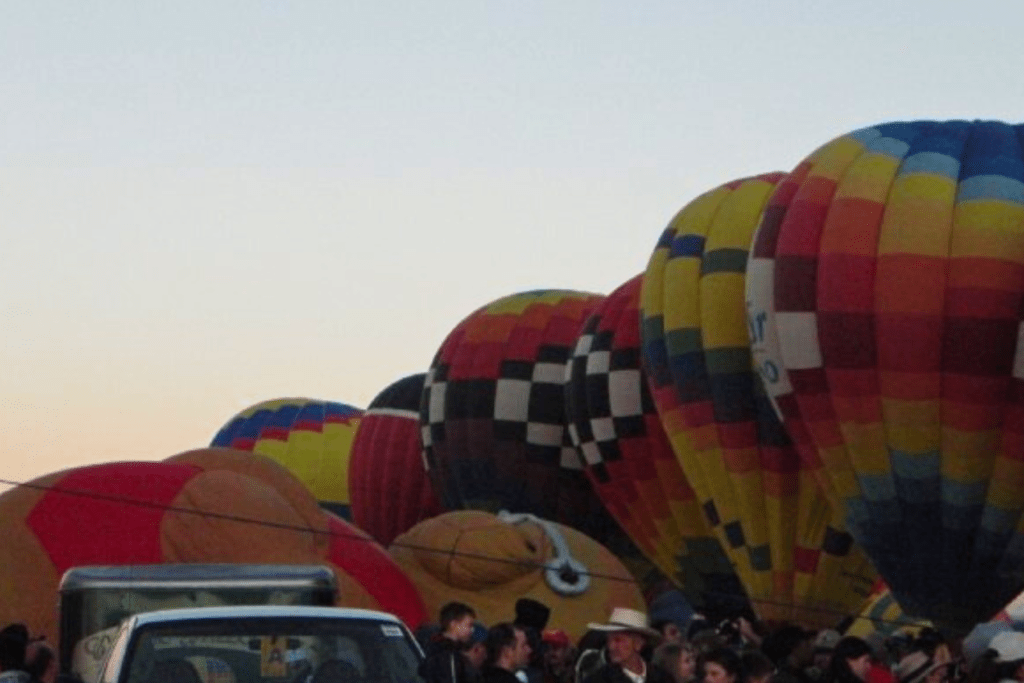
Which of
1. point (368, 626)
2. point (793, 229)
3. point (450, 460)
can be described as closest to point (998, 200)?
point (793, 229)

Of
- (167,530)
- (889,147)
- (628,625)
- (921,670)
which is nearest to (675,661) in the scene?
(628,625)

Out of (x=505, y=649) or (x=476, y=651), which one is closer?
(x=505, y=649)

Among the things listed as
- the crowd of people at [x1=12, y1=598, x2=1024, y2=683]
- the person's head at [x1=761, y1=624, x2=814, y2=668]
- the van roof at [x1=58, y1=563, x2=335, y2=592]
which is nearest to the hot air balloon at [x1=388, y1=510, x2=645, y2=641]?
the van roof at [x1=58, y1=563, x2=335, y2=592]

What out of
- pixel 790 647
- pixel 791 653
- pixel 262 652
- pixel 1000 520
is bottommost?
pixel 1000 520

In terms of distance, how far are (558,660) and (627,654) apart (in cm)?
316

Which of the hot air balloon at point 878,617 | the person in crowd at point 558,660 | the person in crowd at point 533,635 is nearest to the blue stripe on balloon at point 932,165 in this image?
the hot air balloon at point 878,617

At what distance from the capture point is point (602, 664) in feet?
30.7

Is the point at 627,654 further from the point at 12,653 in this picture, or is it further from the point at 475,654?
the point at 12,653

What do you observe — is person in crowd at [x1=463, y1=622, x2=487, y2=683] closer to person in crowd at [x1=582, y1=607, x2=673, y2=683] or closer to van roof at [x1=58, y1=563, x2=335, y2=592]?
person in crowd at [x1=582, y1=607, x2=673, y2=683]

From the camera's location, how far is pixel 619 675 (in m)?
8.73

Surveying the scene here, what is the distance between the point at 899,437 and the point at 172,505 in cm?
791

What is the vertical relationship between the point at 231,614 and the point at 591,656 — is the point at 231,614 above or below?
above

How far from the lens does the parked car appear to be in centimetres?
770

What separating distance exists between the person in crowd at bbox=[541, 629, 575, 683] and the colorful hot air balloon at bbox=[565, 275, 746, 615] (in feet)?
44.1
